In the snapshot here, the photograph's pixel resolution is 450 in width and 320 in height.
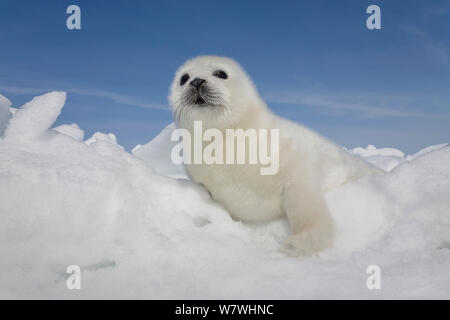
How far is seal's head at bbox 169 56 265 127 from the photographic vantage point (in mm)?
3475

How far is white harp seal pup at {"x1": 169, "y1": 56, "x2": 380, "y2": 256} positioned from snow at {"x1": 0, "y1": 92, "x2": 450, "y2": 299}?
177mm

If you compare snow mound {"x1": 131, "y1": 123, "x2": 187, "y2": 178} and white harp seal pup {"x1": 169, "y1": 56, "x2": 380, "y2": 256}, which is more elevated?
snow mound {"x1": 131, "y1": 123, "x2": 187, "y2": 178}

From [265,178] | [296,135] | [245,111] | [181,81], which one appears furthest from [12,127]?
[296,135]

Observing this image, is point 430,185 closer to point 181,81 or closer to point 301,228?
point 301,228

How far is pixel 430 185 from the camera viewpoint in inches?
129

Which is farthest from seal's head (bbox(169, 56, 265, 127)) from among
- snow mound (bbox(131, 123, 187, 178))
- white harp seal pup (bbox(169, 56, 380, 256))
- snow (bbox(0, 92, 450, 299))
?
snow mound (bbox(131, 123, 187, 178))

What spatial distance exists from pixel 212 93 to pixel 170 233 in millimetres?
1289

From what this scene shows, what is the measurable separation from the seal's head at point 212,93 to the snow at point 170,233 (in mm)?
738

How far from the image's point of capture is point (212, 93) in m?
3.46

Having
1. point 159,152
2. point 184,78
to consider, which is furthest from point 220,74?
point 159,152

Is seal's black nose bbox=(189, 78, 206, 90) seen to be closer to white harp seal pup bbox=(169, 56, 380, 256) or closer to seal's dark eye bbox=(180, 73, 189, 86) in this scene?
white harp seal pup bbox=(169, 56, 380, 256)

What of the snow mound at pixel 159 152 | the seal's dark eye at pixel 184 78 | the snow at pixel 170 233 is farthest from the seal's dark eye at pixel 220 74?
the snow mound at pixel 159 152

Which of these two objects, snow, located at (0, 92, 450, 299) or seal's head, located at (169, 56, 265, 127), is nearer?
snow, located at (0, 92, 450, 299)

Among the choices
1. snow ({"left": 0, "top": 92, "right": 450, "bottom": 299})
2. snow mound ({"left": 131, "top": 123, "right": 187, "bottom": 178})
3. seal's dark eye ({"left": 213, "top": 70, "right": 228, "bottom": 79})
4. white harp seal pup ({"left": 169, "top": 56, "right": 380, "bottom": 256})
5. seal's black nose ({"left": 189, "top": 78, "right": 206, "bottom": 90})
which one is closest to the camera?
snow ({"left": 0, "top": 92, "right": 450, "bottom": 299})
